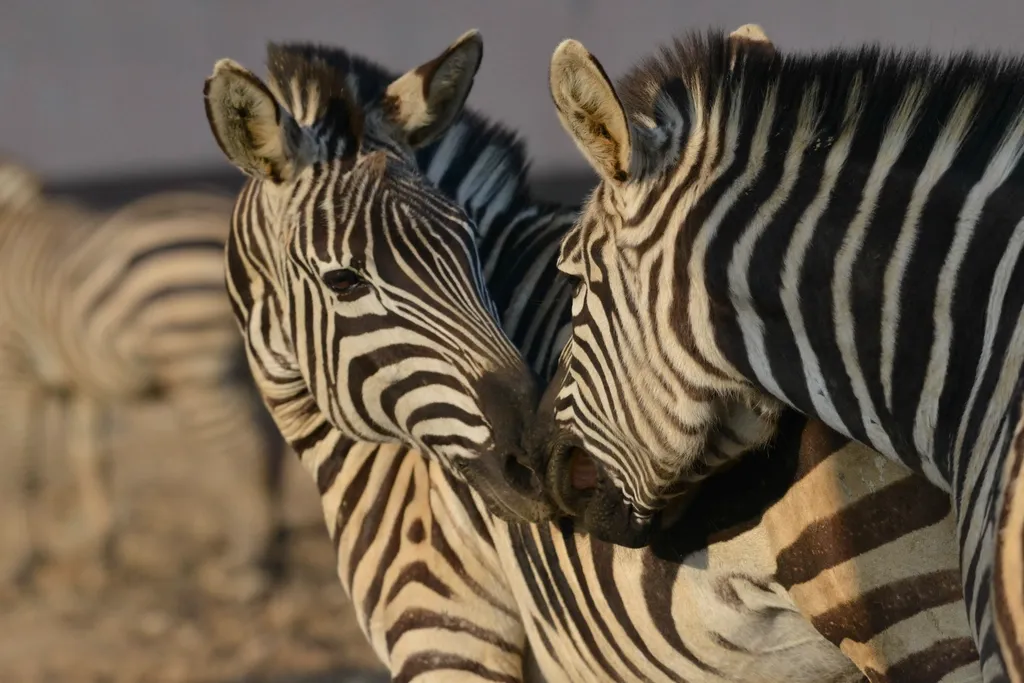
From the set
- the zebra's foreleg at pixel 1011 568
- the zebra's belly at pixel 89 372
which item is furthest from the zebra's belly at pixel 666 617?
the zebra's belly at pixel 89 372

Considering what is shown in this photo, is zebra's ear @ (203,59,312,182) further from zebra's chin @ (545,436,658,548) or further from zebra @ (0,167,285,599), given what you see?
zebra @ (0,167,285,599)

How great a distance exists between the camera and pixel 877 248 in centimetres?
231

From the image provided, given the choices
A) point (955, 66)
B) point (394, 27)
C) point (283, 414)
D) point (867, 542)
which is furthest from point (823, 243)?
point (394, 27)

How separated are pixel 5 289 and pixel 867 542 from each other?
28.2ft

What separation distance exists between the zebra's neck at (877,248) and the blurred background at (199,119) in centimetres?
509

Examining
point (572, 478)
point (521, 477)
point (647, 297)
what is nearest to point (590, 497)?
point (572, 478)

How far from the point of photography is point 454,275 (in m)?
3.31

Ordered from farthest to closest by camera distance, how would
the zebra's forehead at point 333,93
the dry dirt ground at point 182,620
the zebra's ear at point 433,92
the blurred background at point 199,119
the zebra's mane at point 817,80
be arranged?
the blurred background at point 199,119 → the dry dirt ground at point 182,620 → the zebra's ear at point 433,92 → the zebra's forehead at point 333,93 → the zebra's mane at point 817,80

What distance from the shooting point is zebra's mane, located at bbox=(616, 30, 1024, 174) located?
237 cm

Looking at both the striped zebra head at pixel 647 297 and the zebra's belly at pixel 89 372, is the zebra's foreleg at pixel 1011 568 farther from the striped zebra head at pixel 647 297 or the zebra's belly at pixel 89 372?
the zebra's belly at pixel 89 372

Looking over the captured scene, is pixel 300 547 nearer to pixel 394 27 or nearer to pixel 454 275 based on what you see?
pixel 454 275

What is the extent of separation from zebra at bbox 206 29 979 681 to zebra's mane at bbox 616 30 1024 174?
2.29ft

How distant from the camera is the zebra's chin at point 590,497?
2934mm

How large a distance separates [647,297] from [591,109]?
1.35 ft
